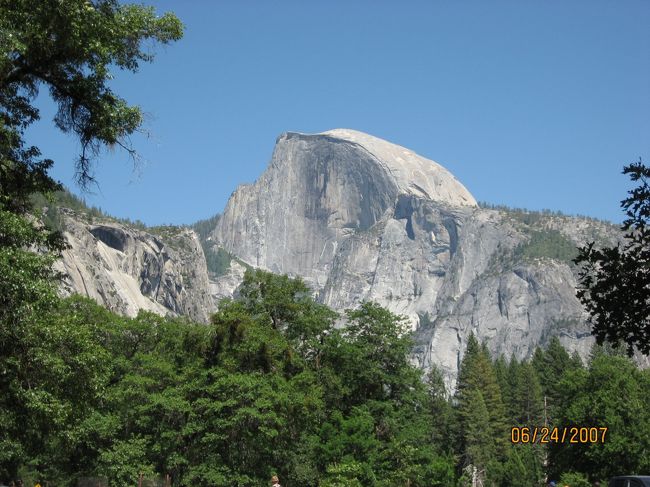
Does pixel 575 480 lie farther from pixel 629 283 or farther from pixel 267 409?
pixel 629 283

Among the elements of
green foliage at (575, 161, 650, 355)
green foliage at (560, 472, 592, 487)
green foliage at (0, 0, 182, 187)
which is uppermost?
green foliage at (0, 0, 182, 187)

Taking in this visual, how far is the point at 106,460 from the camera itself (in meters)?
35.6

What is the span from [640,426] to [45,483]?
119 ft

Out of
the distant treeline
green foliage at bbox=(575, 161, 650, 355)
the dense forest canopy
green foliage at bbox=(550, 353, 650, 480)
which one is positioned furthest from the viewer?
green foliage at bbox=(550, 353, 650, 480)

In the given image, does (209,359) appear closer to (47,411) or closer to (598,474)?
(47,411)

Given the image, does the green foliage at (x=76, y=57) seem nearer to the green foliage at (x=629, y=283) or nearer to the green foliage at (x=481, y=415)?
the green foliage at (x=629, y=283)

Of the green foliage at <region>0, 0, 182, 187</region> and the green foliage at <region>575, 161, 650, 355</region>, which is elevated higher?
the green foliage at <region>0, 0, 182, 187</region>
